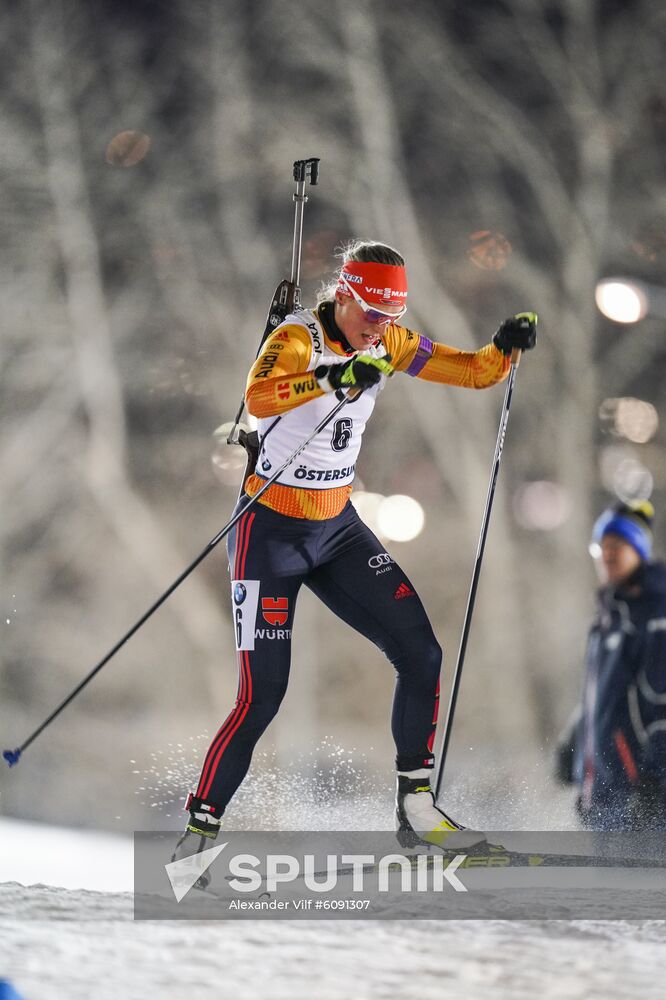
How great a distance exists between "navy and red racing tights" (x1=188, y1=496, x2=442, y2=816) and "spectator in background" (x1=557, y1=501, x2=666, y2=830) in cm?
128

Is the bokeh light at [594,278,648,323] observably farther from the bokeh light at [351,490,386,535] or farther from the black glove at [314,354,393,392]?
the bokeh light at [351,490,386,535]

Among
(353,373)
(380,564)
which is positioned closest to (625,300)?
(380,564)

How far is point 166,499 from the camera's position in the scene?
8.70 meters

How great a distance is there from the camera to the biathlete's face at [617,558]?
13.1 feet

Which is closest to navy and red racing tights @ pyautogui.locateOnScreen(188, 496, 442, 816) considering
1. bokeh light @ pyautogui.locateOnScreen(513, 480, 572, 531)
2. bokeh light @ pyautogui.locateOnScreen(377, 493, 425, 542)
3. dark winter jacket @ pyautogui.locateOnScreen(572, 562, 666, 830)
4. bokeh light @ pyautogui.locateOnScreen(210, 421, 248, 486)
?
dark winter jacket @ pyautogui.locateOnScreen(572, 562, 666, 830)

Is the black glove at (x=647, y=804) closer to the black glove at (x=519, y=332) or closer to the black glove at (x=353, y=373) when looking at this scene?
the black glove at (x=519, y=332)

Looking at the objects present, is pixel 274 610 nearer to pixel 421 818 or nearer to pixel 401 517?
pixel 421 818

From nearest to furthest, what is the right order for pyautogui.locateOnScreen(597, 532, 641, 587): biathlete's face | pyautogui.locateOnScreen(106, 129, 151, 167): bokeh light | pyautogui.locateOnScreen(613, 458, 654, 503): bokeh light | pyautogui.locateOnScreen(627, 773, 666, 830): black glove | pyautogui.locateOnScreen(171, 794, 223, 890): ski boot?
1. pyautogui.locateOnScreen(171, 794, 223, 890): ski boot
2. pyautogui.locateOnScreen(597, 532, 641, 587): biathlete's face
3. pyautogui.locateOnScreen(627, 773, 666, 830): black glove
4. pyautogui.locateOnScreen(106, 129, 151, 167): bokeh light
5. pyautogui.locateOnScreen(613, 458, 654, 503): bokeh light

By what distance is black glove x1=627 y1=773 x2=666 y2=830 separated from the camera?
540 centimetres

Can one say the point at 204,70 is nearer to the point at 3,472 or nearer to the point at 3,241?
the point at 3,241

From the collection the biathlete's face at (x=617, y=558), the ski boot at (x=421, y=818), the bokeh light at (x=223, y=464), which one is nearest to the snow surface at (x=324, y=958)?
the ski boot at (x=421, y=818)

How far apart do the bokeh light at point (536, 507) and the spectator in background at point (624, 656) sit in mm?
4585

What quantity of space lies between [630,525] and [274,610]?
5.95 feet

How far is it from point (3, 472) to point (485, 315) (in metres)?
3.76
